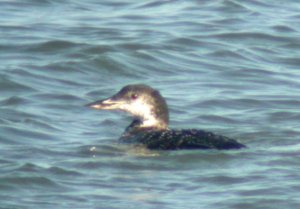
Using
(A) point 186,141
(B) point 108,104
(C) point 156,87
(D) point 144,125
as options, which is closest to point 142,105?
(D) point 144,125

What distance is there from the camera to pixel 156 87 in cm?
1673

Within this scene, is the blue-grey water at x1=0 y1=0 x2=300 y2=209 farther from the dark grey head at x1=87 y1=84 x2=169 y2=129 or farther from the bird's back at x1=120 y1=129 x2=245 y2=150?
the dark grey head at x1=87 y1=84 x2=169 y2=129

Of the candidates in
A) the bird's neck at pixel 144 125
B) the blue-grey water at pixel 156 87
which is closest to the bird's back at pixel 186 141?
the blue-grey water at pixel 156 87

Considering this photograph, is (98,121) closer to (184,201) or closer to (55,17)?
(184,201)

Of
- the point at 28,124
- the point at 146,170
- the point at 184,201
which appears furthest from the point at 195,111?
the point at 184,201

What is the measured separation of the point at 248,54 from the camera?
18.9 m

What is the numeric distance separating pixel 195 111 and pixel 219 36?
4.30 metres

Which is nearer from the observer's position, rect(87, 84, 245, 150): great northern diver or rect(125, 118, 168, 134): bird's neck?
rect(87, 84, 245, 150): great northern diver

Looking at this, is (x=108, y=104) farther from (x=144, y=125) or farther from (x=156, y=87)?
(x=156, y=87)

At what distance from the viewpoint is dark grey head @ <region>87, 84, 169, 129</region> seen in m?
14.3

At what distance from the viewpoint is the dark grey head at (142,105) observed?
14.3m

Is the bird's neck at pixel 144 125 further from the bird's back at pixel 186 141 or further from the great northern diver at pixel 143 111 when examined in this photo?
the bird's back at pixel 186 141

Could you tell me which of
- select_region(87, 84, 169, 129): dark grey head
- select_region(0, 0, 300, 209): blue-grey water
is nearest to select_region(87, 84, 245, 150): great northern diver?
select_region(87, 84, 169, 129): dark grey head

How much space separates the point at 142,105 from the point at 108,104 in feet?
1.22
